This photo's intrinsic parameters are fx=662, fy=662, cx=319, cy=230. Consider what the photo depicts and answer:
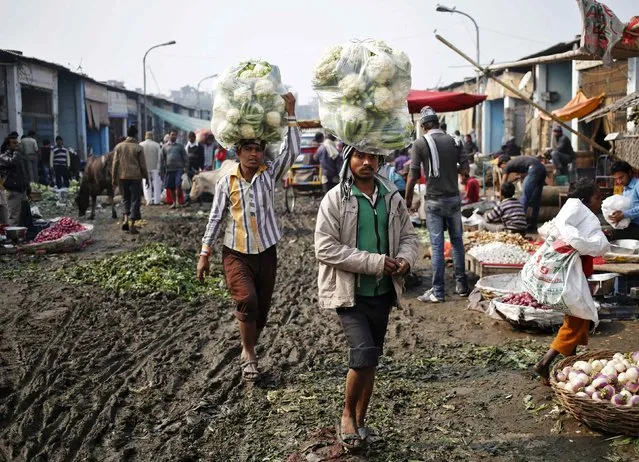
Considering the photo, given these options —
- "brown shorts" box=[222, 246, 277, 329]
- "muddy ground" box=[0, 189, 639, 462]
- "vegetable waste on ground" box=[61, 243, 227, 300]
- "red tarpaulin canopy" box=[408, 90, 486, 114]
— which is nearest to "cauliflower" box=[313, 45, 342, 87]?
"brown shorts" box=[222, 246, 277, 329]

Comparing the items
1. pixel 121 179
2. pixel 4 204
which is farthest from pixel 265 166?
pixel 121 179

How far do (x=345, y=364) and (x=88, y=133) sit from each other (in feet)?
102

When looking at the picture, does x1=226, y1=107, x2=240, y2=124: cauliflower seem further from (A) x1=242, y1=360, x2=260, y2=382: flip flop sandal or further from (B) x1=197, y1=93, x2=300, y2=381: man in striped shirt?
(A) x1=242, y1=360, x2=260, y2=382: flip flop sandal

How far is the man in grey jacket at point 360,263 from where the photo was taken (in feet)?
13.1

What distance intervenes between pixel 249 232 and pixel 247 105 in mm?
1000

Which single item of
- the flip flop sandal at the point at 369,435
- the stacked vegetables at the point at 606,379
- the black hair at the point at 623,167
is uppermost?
the black hair at the point at 623,167

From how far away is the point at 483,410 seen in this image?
189 inches

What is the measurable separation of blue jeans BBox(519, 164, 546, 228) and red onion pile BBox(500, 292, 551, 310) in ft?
20.2

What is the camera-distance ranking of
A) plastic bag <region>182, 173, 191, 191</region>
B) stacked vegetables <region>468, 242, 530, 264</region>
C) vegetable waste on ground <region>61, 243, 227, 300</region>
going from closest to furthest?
stacked vegetables <region>468, 242, 530, 264</region>
vegetable waste on ground <region>61, 243, 227, 300</region>
plastic bag <region>182, 173, 191, 191</region>

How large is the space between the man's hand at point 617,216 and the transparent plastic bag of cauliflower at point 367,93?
4680 mm

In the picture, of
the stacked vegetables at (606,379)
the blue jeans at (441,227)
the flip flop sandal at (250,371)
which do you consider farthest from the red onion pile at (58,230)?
the stacked vegetables at (606,379)

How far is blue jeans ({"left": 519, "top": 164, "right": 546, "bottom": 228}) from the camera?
41.2 ft

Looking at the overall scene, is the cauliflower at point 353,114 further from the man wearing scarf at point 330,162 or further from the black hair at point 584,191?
the man wearing scarf at point 330,162

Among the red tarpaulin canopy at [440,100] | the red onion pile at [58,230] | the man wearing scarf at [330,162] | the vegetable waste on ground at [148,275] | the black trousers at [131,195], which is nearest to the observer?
the vegetable waste on ground at [148,275]
